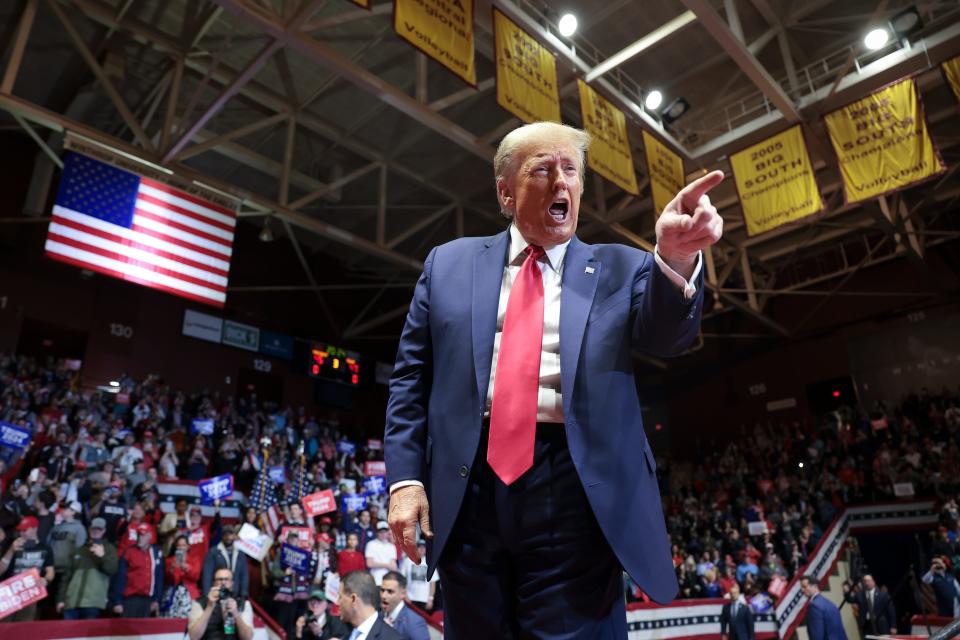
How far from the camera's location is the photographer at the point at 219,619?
5.59 metres

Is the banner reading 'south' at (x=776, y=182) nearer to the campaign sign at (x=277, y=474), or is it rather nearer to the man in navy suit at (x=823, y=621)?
the man in navy suit at (x=823, y=621)

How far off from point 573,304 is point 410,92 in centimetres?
1218

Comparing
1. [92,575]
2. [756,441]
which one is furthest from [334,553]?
[756,441]

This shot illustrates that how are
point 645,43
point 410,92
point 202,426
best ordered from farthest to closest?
1. point 202,426
2. point 410,92
3. point 645,43

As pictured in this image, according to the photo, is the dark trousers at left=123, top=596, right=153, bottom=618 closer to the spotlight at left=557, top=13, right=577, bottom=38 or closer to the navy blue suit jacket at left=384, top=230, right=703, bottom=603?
the navy blue suit jacket at left=384, top=230, right=703, bottom=603

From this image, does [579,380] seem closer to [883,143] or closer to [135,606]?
[135,606]

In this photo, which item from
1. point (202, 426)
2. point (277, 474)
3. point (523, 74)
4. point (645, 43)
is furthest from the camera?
point (202, 426)

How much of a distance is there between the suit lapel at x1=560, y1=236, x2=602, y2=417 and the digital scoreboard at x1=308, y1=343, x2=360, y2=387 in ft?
59.6

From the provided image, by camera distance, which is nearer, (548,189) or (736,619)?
(548,189)

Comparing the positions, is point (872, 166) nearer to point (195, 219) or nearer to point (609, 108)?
point (609, 108)

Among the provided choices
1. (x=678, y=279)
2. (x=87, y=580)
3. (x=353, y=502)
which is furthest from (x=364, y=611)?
(x=353, y=502)

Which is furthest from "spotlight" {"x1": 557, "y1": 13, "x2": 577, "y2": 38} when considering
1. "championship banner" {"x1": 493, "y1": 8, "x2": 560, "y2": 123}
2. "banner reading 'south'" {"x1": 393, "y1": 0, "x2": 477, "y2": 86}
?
"banner reading 'south'" {"x1": 393, "y1": 0, "x2": 477, "y2": 86}

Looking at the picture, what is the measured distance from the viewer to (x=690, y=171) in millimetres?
12812

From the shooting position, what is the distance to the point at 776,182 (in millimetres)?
10523
